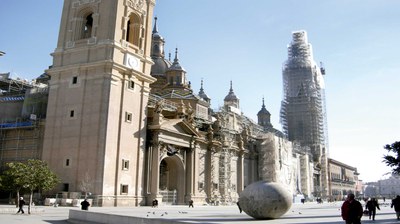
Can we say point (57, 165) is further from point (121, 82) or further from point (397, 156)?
point (397, 156)

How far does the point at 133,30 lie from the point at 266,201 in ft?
97.1

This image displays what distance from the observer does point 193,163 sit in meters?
49.1

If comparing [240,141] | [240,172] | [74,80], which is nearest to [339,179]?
[240,172]

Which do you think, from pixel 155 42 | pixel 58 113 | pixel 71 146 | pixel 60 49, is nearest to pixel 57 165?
pixel 71 146

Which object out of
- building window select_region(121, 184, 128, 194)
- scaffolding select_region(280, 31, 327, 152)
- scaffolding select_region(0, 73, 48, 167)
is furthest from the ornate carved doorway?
scaffolding select_region(280, 31, 327, 152)

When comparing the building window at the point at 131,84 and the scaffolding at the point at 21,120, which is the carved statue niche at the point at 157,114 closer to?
the building window at the point at 131,84

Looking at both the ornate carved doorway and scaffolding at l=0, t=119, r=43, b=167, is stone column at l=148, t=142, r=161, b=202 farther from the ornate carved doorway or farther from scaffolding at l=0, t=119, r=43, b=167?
scaffolding at l=0, t=119, r=43, b=167

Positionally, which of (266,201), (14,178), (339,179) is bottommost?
(266,201)

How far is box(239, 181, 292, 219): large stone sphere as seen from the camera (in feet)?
61.4

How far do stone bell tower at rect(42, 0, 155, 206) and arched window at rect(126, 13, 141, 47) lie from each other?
2.63 feet

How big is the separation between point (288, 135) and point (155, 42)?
41.9 m

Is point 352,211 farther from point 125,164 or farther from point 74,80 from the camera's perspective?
point 74,80

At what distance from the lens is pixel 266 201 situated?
61.3 feet

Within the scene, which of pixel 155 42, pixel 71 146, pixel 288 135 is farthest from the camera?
pixel 288 135
